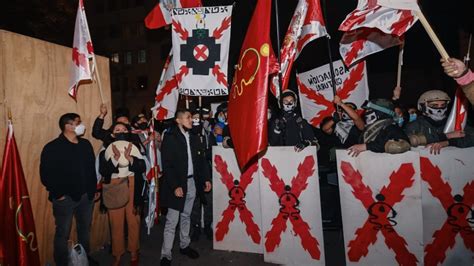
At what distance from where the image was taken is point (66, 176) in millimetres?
4250

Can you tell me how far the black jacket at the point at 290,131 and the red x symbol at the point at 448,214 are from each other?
158 cm

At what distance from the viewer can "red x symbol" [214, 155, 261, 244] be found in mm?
4820

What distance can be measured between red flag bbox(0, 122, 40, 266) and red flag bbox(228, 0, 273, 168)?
2.64 metres

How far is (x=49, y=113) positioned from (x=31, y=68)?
629 millimetres

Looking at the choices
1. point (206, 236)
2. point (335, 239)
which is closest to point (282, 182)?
point (335, 239)

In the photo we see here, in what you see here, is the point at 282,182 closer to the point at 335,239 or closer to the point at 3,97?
the point at 335,239

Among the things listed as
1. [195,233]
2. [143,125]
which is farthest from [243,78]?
[143,125]

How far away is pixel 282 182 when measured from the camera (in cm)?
439

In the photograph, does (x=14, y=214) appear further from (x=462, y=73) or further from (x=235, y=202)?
(x=462, y=73)

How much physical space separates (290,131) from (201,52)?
1848mm

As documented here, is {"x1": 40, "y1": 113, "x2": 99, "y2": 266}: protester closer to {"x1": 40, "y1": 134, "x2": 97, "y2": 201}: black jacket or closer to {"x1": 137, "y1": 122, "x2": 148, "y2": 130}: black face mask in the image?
{"x1": 40, "y1": 134, "x2": 97, "y2": 201}: black jacket

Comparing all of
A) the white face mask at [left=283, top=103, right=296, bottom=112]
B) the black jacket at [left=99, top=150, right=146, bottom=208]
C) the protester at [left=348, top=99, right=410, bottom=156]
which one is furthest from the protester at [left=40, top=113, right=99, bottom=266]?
the protester at [left=348, top=99, right=410, bottom=156]

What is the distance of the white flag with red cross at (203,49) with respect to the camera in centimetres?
523

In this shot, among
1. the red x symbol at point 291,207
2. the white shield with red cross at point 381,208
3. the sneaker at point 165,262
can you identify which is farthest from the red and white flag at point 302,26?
the sneaker at point 165,262
